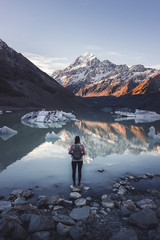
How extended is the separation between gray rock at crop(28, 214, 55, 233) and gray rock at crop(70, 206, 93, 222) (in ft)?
2.87

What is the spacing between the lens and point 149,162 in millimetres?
13945

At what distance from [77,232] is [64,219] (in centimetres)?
76

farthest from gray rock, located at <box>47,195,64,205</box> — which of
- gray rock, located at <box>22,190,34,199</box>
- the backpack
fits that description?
the backpack

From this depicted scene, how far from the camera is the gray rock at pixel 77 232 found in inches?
216

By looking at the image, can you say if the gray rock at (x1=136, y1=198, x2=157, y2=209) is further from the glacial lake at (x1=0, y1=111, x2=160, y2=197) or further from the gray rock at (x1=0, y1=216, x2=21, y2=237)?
the gray rock at (x1=0, y1=216, x2=21, y2=237)

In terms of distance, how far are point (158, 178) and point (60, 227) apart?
6937mm

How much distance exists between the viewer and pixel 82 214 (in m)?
6.55

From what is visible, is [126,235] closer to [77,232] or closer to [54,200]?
[77,232]

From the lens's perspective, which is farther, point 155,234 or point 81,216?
point 81,216

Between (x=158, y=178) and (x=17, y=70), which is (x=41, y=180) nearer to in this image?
(x=158, y=178)

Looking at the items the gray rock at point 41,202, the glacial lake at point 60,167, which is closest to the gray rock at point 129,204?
the glacial lake at point 60,167

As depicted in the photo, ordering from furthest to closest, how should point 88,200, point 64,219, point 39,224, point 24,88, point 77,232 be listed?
point 24,88 < point 88,200 < point 64,219 < point 39,224 < point 77,232

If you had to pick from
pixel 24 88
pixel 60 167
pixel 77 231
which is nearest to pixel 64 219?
pixel 77 231

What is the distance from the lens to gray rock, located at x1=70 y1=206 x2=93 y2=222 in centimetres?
634
